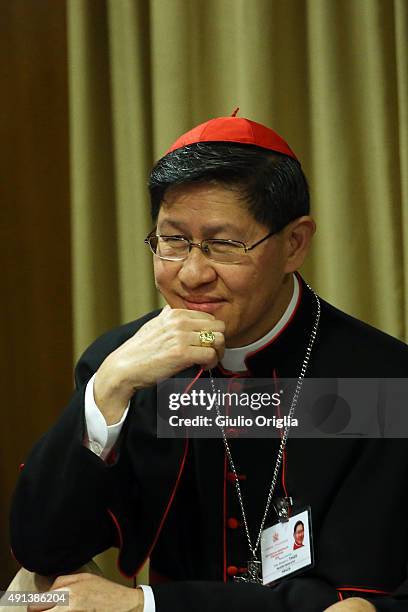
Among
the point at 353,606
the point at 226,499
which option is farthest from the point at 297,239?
the point at 353,606

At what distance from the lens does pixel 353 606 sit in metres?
1.98

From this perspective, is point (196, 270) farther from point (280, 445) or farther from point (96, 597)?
point (96, 597)

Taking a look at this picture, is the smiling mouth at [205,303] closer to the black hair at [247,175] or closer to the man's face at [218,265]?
the man's face at [218,265]

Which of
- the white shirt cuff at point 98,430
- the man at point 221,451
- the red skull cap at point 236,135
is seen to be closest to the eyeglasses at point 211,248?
the man at point 221,451

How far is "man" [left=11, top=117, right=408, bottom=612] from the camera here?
211cm

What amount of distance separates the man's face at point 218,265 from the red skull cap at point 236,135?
160 millimetres

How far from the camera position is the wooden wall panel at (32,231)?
3.67m

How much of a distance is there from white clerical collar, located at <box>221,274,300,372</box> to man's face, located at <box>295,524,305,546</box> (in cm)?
43

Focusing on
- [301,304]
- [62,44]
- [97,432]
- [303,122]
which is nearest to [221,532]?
[97,432]

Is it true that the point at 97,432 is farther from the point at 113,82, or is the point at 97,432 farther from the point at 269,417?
the point at 113,82

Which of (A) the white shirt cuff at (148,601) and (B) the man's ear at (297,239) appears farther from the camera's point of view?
(B) the man's ear at (297,239)

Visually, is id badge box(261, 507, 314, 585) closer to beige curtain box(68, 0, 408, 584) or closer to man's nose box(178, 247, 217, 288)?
man's nose box(178, 247, 217, 288)

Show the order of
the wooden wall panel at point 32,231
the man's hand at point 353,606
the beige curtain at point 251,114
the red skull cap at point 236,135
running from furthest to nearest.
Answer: the wooden wall panel at point 32,231, the beige curtain at point 251,114, the red skull cap at point 236,135, the man's hand at point 353,606

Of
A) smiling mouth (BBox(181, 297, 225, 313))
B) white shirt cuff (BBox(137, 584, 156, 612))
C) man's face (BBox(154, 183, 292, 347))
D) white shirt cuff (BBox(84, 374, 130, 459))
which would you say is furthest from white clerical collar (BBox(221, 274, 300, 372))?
white shirt cuff (BBox(137, 584, 156, 612))
